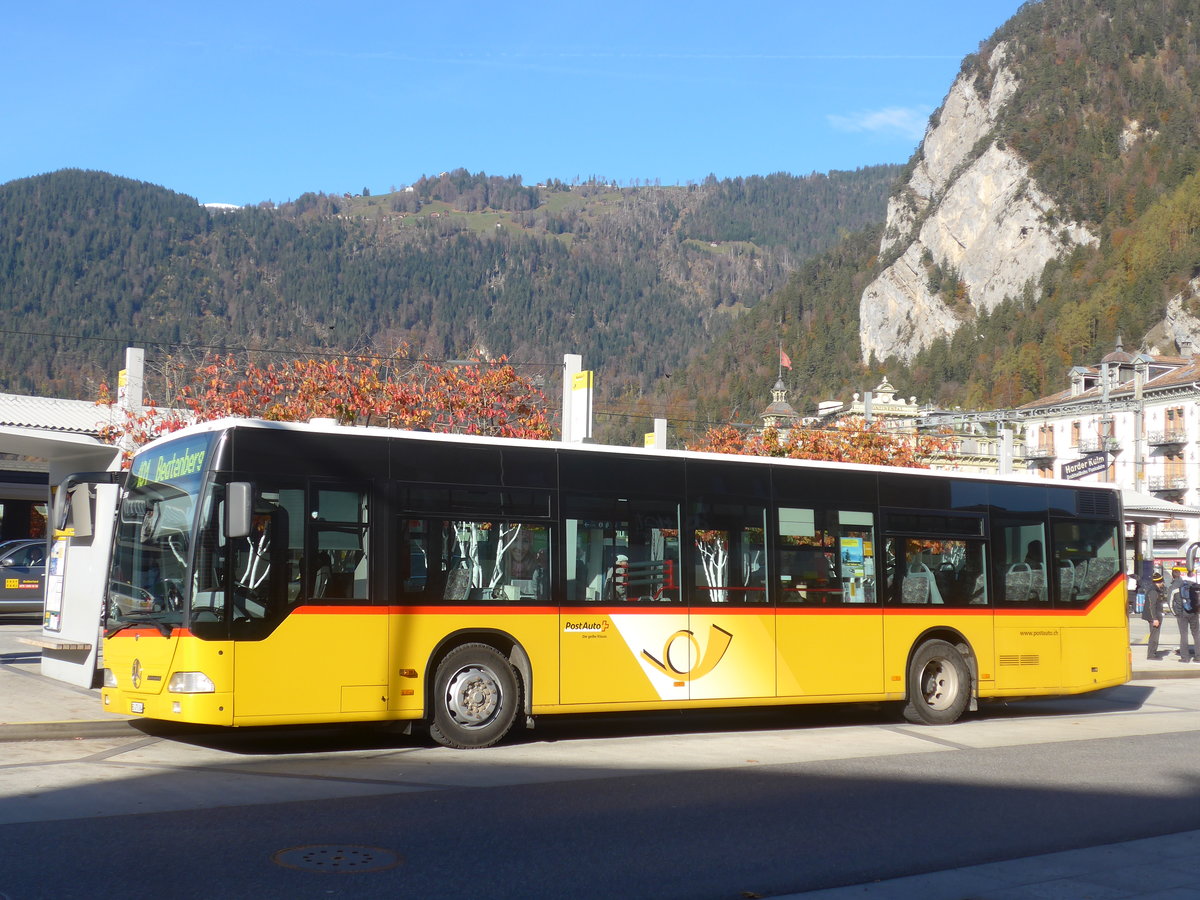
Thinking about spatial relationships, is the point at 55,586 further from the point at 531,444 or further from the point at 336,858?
the point at 336,858

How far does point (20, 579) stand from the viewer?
28.5 m

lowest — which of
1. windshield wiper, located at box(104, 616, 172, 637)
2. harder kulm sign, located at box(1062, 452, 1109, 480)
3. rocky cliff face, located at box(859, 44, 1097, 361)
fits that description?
windshield wiper, located at box(104, 616, 172, 637)

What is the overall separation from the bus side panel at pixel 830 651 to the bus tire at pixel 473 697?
3267mm

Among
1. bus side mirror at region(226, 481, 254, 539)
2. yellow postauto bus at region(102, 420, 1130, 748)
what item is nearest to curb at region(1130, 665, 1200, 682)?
yellow postauto bus at region(102, 420, 1130, 748)

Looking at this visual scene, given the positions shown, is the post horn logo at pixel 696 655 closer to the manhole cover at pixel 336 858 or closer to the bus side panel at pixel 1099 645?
the bus side panel at pixel 1099 645

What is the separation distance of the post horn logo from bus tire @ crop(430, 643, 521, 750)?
1.54 m

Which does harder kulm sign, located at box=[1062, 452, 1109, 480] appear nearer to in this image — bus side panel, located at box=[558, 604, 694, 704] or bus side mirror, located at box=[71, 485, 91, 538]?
bus side panel, located at box=[558, 604, 694, 704]

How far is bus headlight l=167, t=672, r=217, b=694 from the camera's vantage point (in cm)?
1043

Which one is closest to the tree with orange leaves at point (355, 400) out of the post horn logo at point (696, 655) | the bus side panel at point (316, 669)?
the post horn logo at point (696, 655)

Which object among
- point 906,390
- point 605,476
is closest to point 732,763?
point 605,476

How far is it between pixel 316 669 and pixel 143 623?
1.53m

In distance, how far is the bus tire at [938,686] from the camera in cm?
1503

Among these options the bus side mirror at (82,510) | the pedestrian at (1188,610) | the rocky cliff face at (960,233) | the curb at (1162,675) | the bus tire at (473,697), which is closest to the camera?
the bus tire at (473,697)

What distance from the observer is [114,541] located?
1195cm
